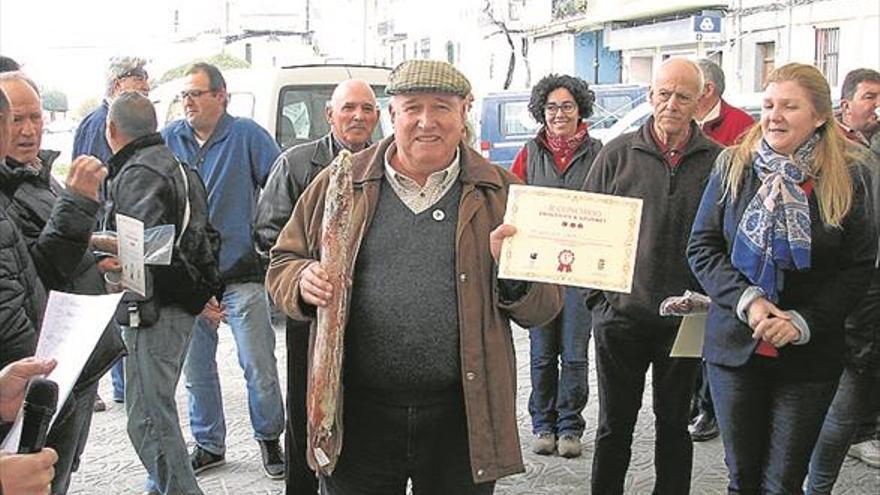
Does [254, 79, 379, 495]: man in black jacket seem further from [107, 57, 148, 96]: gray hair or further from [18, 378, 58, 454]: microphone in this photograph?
[107, 57, 148, 96]: gray hair

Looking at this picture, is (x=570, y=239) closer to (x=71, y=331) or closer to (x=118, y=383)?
(x=71, y=331)

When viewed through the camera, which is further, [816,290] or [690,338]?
[690,338]

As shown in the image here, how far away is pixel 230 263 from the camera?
5.19 meters

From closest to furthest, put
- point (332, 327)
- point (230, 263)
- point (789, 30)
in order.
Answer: point (332, 327) → point (230, 263) → point (789, 30)

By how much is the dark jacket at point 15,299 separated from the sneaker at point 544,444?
3.23 m

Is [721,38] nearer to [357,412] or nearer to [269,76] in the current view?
[269,76]

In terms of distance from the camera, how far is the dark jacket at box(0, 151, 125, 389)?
3.18 m

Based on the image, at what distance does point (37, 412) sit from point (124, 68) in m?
4.93

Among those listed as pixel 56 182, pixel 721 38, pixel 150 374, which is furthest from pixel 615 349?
pixel 721 38

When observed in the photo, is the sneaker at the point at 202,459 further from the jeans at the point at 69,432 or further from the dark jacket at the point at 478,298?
the dark jacket at the point at 478,298

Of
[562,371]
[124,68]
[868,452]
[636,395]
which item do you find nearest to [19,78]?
[636,395]

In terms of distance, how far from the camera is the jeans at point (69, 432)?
3408mm

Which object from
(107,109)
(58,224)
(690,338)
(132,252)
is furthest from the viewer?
(107,109)

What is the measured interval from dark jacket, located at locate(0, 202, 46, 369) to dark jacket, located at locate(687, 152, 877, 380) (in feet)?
7.20
